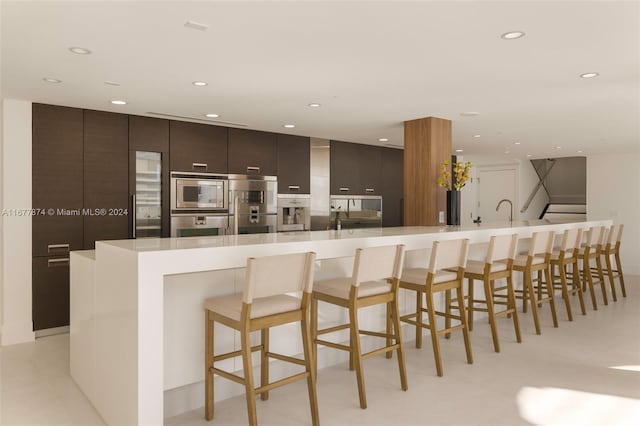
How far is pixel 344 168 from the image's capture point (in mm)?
7242

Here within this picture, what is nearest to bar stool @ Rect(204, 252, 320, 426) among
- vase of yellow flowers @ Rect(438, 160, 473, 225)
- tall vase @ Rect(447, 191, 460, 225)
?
vase of yellow flowers @ Rect(438, 160, 473, 225)

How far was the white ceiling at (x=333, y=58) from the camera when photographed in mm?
2387

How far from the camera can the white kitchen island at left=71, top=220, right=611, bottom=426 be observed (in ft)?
7.61

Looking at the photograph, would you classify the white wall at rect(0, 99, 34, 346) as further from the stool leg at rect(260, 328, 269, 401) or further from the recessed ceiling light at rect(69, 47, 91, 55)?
the stool leg at rect(260, 328, 269, 401)

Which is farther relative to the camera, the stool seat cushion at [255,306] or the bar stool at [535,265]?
the bar stool at [535,265]

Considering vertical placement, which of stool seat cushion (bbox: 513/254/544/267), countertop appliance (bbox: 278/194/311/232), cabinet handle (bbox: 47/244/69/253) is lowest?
stool seat cushion (bbox: 513/254/544/267)

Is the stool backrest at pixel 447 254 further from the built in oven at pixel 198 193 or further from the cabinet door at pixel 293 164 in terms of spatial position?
the cabinet door at pixel 293 164

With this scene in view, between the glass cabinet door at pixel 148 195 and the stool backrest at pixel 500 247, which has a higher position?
the glass cabinet door at pixel 148 195

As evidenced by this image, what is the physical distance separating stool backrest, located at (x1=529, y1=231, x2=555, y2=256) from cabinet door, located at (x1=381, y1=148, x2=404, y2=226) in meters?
3.24

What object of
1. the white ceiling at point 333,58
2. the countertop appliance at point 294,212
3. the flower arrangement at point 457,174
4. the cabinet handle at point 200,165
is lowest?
the countertop appliance at point 294,212

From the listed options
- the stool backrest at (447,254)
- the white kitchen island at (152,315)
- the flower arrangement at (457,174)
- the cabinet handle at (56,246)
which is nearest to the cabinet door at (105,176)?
the cabinet handle at (56,246)

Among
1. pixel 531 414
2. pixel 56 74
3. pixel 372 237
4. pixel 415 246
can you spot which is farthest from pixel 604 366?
pixel 56 74

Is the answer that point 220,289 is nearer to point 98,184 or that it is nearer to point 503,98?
point 98,184

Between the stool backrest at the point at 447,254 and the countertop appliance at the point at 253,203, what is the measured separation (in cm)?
312
